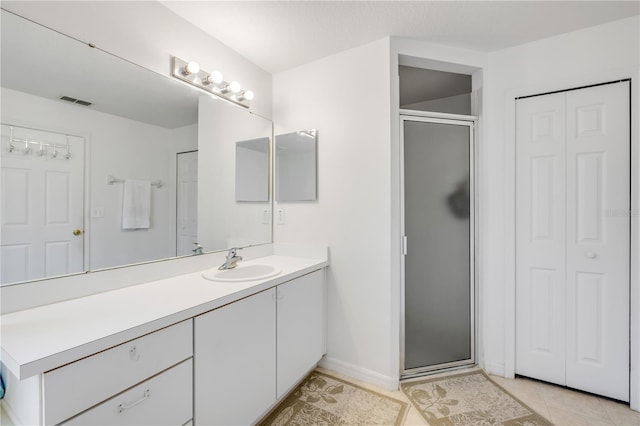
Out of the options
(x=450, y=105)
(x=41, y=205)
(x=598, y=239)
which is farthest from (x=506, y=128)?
(x=41, y=205)

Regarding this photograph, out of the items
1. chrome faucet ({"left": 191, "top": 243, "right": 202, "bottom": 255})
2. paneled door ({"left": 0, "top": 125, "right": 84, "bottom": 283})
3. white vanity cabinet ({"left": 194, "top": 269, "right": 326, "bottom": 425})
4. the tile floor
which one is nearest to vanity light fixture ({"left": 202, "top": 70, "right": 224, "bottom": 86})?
paneled door ({"left": 0, "top": 125, "right": 84, "bottom": 283})

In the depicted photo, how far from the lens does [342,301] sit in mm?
2104

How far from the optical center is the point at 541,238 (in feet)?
6.55

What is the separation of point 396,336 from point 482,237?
1.03m

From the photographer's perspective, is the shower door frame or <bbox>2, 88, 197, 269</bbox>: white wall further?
the shower door frame

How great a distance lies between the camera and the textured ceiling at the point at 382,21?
5.28 feet

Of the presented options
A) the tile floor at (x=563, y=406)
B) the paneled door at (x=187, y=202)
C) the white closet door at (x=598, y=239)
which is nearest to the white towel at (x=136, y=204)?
the paneled door at (x=187, y=202)

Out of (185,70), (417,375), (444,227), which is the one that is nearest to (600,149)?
(444,227)

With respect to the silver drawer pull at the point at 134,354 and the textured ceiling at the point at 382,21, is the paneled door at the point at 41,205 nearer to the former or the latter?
the silver drawer pull at the point at 134,354

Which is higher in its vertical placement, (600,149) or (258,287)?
(600,149)

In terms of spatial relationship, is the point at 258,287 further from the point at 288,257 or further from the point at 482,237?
the point at 482,237

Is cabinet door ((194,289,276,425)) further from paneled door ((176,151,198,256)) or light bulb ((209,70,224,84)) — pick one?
light bulb ((209,70,224,84))

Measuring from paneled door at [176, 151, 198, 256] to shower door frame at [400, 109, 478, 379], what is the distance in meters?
1.43

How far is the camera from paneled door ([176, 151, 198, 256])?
1.68 m
